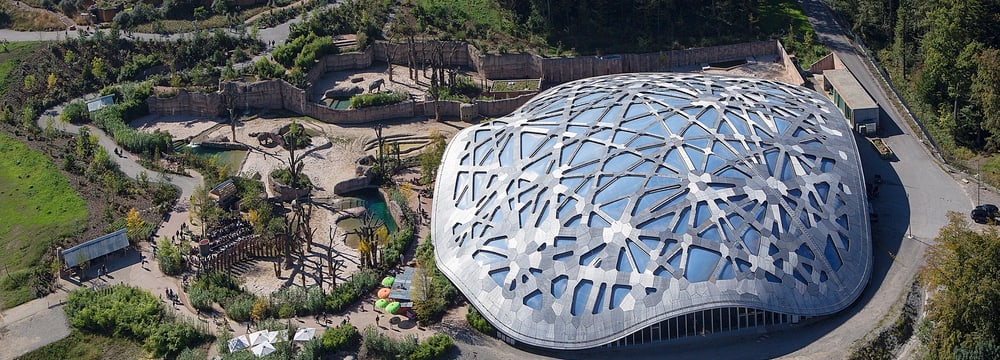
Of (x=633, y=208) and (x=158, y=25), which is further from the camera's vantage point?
(x=158, y=25)

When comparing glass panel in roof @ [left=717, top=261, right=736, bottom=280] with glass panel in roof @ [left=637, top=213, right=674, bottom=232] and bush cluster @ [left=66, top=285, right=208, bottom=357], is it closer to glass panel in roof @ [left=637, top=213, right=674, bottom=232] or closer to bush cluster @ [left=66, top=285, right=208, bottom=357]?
glass panel in roof @ [left=637, top=213, right=674, bottom=232]

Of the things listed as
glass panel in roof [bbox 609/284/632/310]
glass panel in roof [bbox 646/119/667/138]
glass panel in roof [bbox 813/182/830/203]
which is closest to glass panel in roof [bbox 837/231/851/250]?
glass panel in roof [bbox 813/182/830/203]

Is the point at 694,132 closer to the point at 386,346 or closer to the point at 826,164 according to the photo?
the point at 826,164

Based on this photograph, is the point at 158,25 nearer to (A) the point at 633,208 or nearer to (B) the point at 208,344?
(B) the point at 208,344

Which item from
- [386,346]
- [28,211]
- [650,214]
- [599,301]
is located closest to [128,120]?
[28,211]

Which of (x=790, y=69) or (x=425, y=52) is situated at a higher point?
(x=425, y=52)

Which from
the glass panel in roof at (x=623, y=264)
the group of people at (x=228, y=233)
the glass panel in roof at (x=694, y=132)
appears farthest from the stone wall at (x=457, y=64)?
the glass panel in roof at (x=623, y=264)

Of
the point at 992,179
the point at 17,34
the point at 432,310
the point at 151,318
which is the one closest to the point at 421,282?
the point at 432,310
